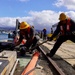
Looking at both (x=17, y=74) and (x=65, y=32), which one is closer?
(x=17, y=74)

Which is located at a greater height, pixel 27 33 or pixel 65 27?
pixel 65 27

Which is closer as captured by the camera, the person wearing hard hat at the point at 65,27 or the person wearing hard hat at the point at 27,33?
the person wearing hard hat at the point at 65,27

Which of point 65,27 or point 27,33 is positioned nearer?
point 65,27

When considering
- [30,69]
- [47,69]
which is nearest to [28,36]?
[47,69]

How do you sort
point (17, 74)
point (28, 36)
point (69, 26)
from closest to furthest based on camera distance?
point (17, 74) < point (69, 26) < point (28, 36)

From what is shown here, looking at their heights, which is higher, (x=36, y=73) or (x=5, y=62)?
(x=5, y=62)

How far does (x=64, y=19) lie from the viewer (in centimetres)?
1167

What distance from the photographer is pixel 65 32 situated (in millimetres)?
11883

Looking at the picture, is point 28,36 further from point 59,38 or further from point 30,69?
point 30,69

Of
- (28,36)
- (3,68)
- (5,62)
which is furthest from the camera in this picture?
(28,36)

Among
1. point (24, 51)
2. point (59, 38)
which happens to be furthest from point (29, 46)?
point (59, 38)

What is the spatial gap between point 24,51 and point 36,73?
13.5ft

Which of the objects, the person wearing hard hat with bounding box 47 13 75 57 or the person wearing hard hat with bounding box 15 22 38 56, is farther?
the person wearing hard hat with bounding box 15 22 38 56

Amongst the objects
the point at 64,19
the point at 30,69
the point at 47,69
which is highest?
the point at 64,19
